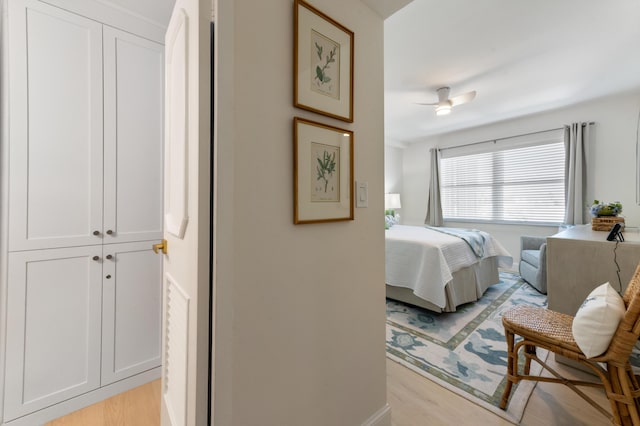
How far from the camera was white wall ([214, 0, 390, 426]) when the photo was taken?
81 centimetres

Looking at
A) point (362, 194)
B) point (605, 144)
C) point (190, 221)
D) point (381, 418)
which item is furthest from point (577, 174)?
point (190, 221)

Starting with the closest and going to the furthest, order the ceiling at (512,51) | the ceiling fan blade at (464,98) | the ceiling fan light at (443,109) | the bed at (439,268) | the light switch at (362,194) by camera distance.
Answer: the light switch at (362,194)
the ceiling at (512,51)
the bed at (439,268)
the ceiling fan blade at (464,98)
the ceiling fan light at (443,109)

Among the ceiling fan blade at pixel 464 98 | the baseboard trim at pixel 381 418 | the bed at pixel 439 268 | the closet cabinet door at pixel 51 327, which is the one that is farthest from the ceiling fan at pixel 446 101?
the closet cabinet door at pixel 51 327

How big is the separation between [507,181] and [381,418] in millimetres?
4554

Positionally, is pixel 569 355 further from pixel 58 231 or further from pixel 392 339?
pixel 58 231

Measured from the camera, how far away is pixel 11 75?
1.29 m

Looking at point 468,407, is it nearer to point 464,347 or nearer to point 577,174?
point 464,347

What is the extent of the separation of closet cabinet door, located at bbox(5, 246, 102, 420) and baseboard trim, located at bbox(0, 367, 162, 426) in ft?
0.10

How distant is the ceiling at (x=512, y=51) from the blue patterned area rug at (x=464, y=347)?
2526 millimetres

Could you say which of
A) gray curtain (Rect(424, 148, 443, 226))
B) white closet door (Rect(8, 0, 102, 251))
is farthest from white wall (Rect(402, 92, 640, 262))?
white closet door (Rect(8, 0, 102, 251))

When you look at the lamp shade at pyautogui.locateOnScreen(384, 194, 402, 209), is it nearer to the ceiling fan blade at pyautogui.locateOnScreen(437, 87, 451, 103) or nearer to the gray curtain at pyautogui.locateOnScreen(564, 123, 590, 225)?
the ceiling fan blade at pyautogui.locateOnScreen(437, 87, 451, 103)

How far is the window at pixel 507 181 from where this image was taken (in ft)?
12.9

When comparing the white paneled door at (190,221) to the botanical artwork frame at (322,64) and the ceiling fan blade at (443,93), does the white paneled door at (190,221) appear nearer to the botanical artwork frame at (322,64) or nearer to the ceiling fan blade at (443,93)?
the botanical artwork frame at (322,64)

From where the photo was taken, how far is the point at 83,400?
1.48 metres
